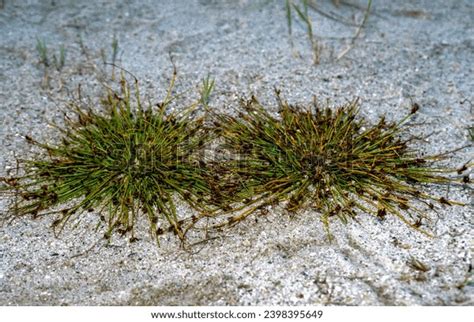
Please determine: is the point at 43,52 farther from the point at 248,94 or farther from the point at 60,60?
the point at 248,94

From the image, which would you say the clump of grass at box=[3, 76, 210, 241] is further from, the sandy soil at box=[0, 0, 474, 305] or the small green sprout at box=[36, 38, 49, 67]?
the small green sprout at box=[36, 38, 49, 67]

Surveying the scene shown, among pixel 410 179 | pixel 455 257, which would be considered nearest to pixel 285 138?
pixel 410 179

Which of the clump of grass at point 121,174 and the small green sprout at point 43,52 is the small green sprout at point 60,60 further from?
the clump of grass at point 121,174

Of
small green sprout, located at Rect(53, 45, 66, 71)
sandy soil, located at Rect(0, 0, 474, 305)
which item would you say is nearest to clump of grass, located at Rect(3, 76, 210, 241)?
sandy soil, located at Rect(0, 0, 474, 305)

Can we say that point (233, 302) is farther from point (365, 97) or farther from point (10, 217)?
point (365, 97)

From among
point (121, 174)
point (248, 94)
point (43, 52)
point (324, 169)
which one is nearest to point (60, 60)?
point (43, 52)

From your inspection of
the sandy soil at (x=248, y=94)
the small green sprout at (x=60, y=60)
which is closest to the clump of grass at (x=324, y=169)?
the sandy soil at (x=248, y=94)
